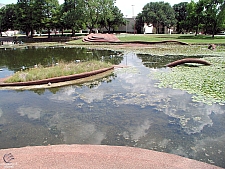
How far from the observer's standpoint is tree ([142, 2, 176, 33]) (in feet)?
201

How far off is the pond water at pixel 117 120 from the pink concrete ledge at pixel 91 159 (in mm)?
539

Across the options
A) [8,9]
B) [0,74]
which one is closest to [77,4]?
[8,9]

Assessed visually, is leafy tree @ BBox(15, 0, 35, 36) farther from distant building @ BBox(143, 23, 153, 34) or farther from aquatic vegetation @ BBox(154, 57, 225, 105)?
aquatic vegetation @ BBox(154, 57, 225, 105)

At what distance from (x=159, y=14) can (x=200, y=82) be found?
5549 centimetres

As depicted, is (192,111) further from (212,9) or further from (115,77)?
(212,9)

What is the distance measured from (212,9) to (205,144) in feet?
144

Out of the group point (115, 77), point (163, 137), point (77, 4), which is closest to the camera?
point (163, 137)

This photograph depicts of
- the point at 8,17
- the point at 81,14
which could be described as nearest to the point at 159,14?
the point at 81,14

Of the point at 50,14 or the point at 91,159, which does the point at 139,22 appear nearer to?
the point at 50,14

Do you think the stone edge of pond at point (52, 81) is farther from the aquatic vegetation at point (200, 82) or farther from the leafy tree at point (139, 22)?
the leafy tree at point (139, 22)

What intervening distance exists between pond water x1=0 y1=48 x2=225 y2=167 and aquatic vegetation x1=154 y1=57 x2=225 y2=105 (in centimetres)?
54

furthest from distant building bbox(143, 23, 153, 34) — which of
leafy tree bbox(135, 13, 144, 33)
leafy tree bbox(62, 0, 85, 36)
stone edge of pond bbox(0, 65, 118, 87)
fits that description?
stone edge of pond bbox(0, 65, 118, 87)

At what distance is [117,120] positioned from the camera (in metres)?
6.60

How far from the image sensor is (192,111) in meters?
7.22
